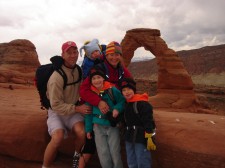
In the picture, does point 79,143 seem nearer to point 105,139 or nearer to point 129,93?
point 105,139

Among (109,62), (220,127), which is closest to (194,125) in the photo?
(220,127)

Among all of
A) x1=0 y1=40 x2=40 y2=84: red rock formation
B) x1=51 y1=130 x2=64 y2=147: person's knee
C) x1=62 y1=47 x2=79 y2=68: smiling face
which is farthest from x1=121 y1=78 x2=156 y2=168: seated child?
x1=0 y1=40 x2=40 y2=84: red rock formation

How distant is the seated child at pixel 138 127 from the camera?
3.28 meters

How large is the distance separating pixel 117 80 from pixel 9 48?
24.4 metres

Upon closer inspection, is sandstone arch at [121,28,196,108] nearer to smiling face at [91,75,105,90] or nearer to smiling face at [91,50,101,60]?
smiling face at [91,50,101,60]

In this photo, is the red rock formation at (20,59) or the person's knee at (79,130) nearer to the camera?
the person's knee at (79,130)

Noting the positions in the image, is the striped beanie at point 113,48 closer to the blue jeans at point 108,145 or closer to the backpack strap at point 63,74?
the backpack strap at point 63,74

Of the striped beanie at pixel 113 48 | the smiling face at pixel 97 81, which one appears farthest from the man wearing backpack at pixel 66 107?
the striped beanie at pixel 113 48

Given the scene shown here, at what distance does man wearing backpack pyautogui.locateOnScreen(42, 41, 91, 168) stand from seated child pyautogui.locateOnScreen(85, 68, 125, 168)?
0.26 meters

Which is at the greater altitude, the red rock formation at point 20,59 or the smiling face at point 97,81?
the red rock formation at point 20,59

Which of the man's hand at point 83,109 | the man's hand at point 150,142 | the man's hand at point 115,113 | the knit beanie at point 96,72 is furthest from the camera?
the man's hand at point 83,109

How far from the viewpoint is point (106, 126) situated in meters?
3.58

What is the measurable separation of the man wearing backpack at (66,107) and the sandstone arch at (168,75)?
12.3 m

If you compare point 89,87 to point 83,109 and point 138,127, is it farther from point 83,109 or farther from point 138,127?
point 138,127
